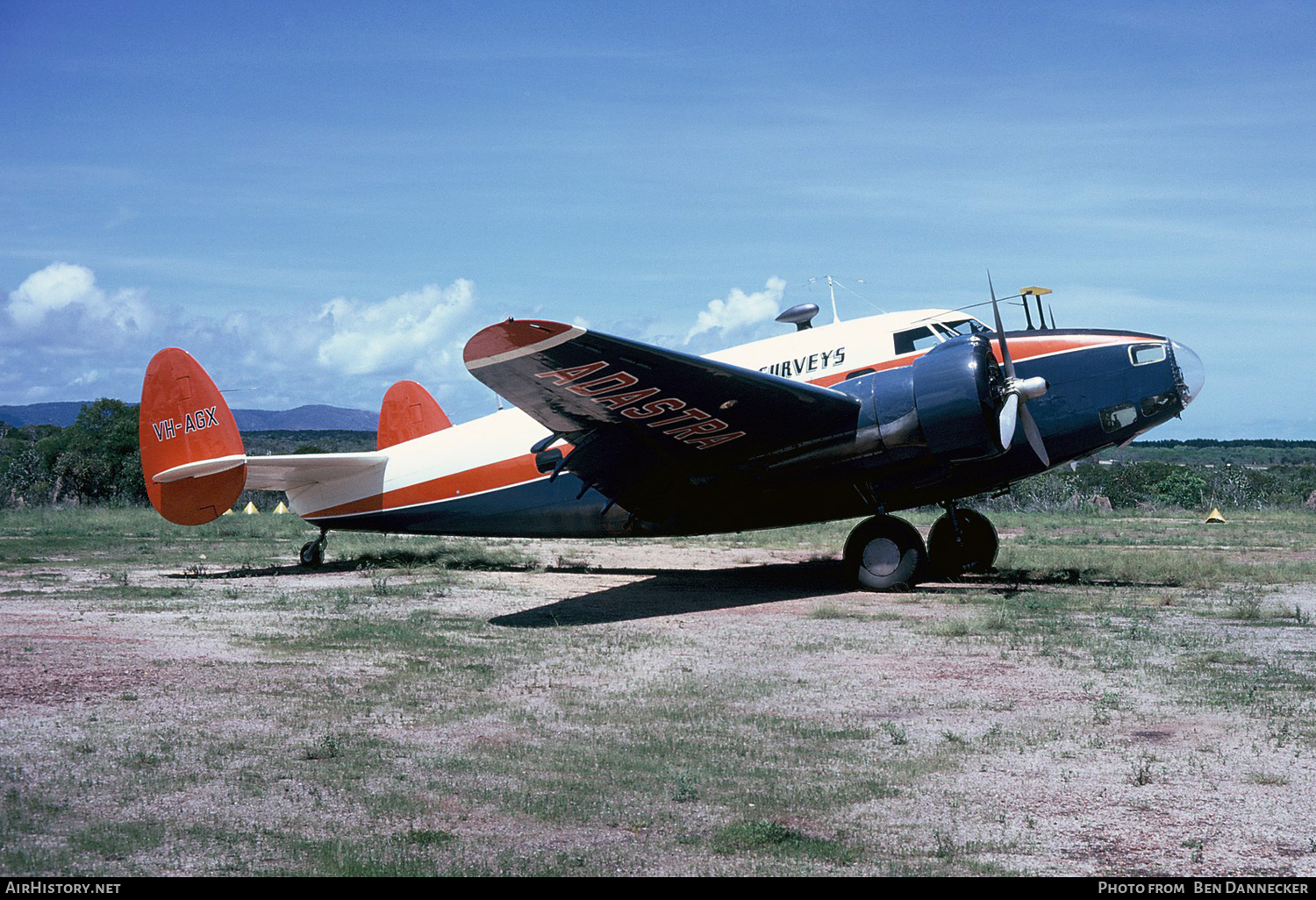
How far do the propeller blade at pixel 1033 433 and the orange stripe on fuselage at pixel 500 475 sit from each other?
96cm

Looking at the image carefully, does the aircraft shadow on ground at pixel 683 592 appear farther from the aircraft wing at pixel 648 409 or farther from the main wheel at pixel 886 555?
the aircraft wing at pixel 648 409

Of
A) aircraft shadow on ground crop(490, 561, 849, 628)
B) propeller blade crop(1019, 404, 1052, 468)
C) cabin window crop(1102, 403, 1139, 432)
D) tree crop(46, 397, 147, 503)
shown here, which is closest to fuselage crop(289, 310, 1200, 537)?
cabin window crop(1102, 403, 1139, 432)

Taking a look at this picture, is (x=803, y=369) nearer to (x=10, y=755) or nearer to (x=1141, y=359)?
(x=1141, y=359)

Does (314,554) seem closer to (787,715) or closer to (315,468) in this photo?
(315,468)

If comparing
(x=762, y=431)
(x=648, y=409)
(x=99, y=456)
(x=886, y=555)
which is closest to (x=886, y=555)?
(x=886, y=555)

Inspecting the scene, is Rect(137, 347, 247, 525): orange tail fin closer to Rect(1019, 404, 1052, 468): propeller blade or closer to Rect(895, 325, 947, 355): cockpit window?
Rect(895, 325, 947, 355): cockpit window

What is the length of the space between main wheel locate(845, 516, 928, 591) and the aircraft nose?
3.93 metres

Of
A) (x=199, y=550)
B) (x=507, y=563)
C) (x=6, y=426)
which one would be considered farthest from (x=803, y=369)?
(x=6, y=426)

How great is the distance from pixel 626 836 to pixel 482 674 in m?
4.07

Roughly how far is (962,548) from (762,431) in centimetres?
457

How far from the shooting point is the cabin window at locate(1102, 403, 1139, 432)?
44.8 feet

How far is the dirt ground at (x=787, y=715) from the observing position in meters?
4.82

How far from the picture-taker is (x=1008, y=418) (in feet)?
42.1
